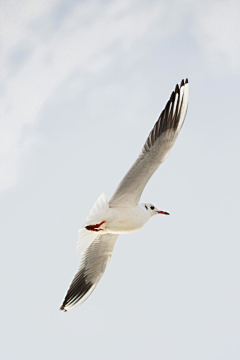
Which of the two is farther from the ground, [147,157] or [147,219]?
[147,157]

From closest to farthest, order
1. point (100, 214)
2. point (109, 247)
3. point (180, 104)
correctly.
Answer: point (100, 214) < point (180, 104) < point (109, 247)

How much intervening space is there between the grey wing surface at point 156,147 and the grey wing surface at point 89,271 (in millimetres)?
790

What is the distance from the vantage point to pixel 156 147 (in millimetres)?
5188

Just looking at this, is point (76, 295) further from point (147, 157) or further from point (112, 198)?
point (147, 157)

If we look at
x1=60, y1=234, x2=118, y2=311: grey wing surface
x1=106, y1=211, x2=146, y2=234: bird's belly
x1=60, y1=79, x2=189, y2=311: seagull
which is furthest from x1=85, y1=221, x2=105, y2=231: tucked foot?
Result: x1=60, y1=234, x2=118, y2=311: grey wing surface

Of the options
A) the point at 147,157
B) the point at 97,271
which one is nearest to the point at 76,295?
the point at 97,271

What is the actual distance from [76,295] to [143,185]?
6.40 feet

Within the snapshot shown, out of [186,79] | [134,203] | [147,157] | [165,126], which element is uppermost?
[186,79]

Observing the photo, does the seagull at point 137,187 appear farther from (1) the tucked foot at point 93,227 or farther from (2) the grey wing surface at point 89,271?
(2) the grey wing surface at point 89,271

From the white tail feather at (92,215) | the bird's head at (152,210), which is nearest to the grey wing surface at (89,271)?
the bird's head at (152,210)

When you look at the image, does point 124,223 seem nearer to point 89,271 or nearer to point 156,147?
point 156,147

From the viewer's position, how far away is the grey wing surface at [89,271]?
585 centimetres

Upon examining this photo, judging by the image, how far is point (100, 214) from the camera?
4988mm

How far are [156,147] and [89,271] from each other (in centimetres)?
213
